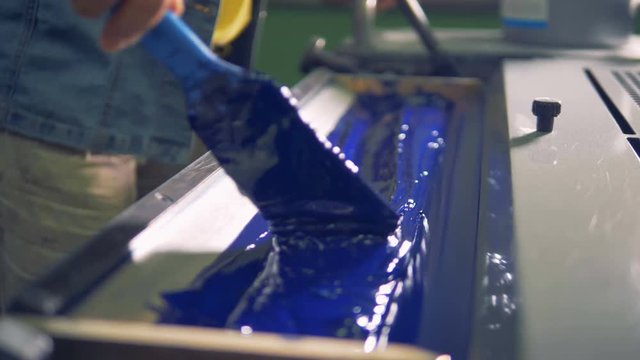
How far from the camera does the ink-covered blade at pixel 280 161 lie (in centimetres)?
63

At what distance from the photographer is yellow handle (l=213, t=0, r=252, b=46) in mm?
1147

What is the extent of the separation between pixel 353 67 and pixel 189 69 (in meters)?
0.82

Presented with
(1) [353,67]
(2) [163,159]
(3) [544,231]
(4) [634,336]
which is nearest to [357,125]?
(2) [163,159]

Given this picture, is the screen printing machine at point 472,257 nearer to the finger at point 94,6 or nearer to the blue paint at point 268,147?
the blue paint at point 268,147

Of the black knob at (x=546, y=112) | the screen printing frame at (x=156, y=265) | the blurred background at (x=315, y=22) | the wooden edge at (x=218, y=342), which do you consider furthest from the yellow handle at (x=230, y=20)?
the blurred background at (x=315, y=22)

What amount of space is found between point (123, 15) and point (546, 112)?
1.53 feet

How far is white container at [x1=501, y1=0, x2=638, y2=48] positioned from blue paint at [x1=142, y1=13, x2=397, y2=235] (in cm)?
93

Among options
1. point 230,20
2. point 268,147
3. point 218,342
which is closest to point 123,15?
point 268,147

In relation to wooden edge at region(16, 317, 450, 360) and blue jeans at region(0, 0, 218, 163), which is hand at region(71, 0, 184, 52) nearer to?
wooden edge at region(16, 317, 450, 360)

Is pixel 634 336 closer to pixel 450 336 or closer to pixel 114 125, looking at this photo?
pixel 450 336

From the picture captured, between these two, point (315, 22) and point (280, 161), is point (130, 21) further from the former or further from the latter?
point (315, 22)

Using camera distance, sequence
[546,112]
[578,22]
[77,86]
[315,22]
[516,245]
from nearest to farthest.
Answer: [516,245] < [546,112] < [77,86] < [578,22] < [315,22]

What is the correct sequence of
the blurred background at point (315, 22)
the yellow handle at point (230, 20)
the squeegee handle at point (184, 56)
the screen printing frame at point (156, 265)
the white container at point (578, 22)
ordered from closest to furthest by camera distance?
the screen printing frame at point (156, 265), the squeegee handle at point (184, 56), the yellow handle at point (230, 20), the white container at point (578, 22), the blurred background at point (315, 22)

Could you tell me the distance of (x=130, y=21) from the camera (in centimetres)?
56
